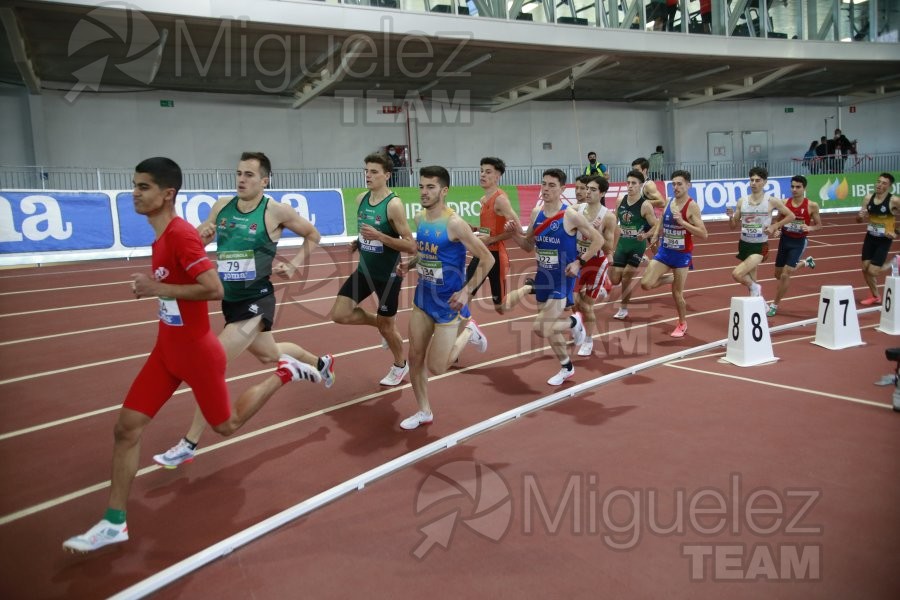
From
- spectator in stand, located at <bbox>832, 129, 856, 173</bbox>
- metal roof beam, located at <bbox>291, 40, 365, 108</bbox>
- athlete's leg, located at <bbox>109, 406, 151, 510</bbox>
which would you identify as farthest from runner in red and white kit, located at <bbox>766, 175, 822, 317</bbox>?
spectator in stand, located at <bbox>832, 129, 856, 173</bbox>

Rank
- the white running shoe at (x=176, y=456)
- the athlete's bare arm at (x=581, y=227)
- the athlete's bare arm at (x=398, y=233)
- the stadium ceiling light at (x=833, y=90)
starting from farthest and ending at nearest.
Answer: the stadium ceiling light at (x=833, y=90) → the athlete's bare arm at (x=581, y=227) → the athlete's bare arm at (x=398, y=233) → the white running shoe at (x=176, y=456)

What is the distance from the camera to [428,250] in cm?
514

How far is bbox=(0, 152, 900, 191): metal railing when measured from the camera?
17.6 m

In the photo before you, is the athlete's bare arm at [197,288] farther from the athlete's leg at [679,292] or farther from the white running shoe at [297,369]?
the athlete's leg at [679,292]

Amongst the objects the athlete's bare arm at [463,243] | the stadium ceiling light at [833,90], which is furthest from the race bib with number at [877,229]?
the stadium ceiling light at [833,90]

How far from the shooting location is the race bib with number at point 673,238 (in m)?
8.69

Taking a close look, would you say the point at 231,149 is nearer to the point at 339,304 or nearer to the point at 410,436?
the point at 339,304

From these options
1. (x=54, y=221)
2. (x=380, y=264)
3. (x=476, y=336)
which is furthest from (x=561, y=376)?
(x=54, y=221)

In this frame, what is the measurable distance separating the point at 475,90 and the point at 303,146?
7.71 m

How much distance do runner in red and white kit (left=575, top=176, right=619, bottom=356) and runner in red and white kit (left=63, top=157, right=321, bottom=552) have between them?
515cm

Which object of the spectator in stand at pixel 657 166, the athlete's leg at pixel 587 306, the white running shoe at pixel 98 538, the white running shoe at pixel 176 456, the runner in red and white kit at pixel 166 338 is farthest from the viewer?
the spectator in stand at pixel 657 166

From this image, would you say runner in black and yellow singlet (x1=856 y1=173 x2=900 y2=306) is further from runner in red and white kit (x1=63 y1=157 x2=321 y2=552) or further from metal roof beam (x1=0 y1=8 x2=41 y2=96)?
metal roof beam (x1=0 y1=8 x2=41 y2=96)

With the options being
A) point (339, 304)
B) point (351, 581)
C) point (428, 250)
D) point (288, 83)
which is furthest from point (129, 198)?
point (351, 581)

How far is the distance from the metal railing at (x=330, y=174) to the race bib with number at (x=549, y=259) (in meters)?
13.5
